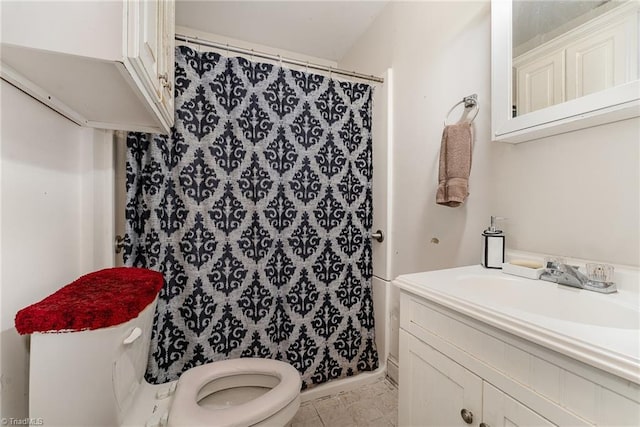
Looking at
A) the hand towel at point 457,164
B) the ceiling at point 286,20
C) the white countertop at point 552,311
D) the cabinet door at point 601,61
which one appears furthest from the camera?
the ceiling at point 286,20

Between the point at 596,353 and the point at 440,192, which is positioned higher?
the point at 440,192

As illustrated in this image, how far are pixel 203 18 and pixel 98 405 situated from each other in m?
2.13

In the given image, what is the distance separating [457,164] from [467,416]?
838 millimetres

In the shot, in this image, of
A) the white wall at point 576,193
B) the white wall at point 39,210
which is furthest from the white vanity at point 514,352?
the white wall at point 39,210

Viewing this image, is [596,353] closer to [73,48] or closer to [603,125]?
[603,125]

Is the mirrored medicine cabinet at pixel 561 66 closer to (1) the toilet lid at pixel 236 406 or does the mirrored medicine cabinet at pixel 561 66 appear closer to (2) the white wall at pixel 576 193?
(2) the white wall at pixel 576 193

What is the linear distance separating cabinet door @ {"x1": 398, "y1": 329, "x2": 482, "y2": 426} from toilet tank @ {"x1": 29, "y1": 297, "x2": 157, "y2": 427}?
832 millimetres

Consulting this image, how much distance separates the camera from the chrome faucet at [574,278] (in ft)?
2.29

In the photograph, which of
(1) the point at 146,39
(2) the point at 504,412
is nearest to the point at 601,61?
(2) the point at 504,412

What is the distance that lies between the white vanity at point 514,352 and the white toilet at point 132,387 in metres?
0.50

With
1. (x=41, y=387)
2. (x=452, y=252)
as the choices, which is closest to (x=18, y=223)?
(x=41, y=387)

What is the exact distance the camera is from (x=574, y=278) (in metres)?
0.73

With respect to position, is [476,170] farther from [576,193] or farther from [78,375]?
[78,375]

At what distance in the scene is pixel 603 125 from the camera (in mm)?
764
